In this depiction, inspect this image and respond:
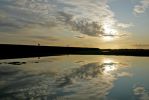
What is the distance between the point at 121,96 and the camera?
16.5 m

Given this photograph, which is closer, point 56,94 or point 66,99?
point 66,99

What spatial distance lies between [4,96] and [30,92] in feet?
6.65

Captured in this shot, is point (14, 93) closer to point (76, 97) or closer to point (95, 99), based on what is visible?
point (76, 97)

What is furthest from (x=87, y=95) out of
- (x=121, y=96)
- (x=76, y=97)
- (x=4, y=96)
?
(x=4, y=96)

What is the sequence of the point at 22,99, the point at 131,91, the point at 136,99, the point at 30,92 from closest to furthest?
the point at 22,99 < the point at 136,99 < the point at 30,92 < the point at 131,91

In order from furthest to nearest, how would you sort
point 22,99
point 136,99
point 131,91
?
point 131,91 → point 136,99 → point 22,99

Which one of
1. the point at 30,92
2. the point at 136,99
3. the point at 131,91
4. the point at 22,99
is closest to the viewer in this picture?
the point at 22,99

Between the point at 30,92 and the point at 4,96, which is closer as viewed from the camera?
the point at 4,96

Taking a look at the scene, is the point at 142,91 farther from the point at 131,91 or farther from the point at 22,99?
the point at 22,99

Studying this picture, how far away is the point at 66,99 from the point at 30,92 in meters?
3.10

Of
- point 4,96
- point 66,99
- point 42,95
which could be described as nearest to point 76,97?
point 66,99

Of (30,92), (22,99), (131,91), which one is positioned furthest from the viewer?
(131,91)

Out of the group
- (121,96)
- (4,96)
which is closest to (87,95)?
(121,96)

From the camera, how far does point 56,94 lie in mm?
16375
